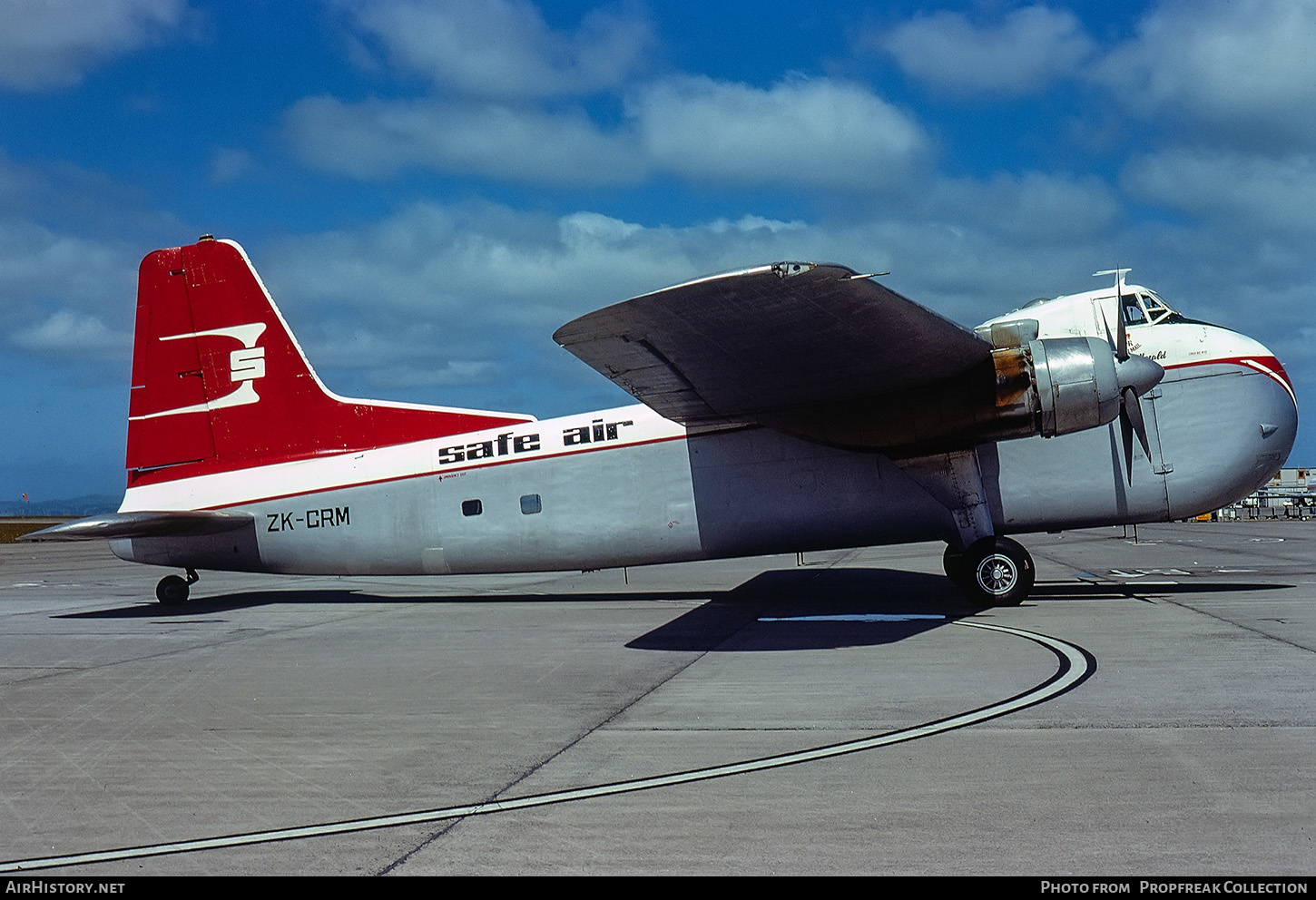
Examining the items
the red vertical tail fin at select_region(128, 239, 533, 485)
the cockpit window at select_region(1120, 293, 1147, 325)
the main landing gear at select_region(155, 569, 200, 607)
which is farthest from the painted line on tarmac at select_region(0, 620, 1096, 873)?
the main landing gear at select_region(155, 569, 200, 607)

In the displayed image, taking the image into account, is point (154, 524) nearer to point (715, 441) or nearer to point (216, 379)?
point (216, 379)

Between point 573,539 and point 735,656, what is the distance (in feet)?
17.9

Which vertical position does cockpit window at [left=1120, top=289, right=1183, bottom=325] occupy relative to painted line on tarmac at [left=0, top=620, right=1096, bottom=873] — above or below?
above

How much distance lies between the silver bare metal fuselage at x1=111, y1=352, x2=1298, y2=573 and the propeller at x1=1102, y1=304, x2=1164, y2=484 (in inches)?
6.2

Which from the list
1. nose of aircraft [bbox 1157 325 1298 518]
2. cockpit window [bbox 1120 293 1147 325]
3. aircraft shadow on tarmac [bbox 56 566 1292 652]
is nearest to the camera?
aircraft shadow on tarmac [bbox 56 566 1292 652]

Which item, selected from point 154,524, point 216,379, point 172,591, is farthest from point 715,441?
point 172,591

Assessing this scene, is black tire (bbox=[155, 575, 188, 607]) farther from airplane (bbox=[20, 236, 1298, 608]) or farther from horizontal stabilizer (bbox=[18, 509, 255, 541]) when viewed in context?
horizontal stabilizer (bbox=[18, 509, 255, 541])

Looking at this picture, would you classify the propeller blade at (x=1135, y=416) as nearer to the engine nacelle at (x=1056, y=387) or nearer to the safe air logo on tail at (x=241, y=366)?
the engine nacelle at (x=1056, y=387)

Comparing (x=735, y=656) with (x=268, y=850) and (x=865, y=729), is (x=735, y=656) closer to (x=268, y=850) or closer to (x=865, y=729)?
(x=865, y=729)

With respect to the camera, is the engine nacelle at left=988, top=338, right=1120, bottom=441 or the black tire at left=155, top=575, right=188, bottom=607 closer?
the engine nacelle at left=988, top=338, right=1120, bottom=441

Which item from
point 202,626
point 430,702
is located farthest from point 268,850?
point 202,626

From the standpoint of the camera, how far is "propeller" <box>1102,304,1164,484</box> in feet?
43.0

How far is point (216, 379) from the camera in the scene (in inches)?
659

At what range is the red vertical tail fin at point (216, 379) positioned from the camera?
16.6m
